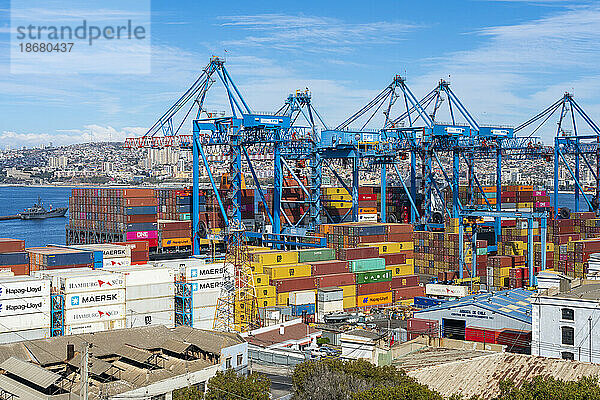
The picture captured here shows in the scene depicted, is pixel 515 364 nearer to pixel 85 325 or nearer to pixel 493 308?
pixel 493 308

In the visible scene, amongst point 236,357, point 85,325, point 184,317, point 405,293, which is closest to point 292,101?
point 405,293

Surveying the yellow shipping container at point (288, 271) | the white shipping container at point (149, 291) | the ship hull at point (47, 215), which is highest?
the ship hull at point (47, 215)

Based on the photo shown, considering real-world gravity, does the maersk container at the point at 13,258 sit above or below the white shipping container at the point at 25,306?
above

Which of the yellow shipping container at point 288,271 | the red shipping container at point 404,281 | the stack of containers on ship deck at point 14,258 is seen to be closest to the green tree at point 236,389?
the yellow shipping container at point 288,271

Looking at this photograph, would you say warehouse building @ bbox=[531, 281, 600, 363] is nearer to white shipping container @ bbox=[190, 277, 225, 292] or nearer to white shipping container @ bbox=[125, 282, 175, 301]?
white shipping container @ bbox=[190, 277, 225, 292]

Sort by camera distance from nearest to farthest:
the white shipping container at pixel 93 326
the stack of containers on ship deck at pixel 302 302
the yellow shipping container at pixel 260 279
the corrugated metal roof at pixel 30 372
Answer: the corrugated metal roof at pixel 30 372
the white shipping container at pixel 93 326
the yellow shipping container at pixel 260 279
the stack of containers on ship deck at pixel 302 302

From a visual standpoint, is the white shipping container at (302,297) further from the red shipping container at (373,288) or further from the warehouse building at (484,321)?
the warehouse building at (484,321)
